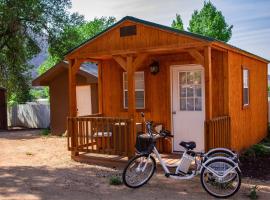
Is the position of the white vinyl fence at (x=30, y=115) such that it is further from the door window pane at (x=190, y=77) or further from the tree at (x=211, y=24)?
the tree at (x=211, y=24)

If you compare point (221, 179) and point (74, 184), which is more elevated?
point (221, 179)

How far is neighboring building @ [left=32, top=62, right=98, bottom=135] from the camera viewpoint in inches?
563

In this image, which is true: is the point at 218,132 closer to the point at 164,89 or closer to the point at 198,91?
the point at 198,91

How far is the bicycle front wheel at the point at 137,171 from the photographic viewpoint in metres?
6.76

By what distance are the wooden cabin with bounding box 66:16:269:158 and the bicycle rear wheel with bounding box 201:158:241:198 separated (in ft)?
3.76

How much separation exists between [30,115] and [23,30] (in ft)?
15.3

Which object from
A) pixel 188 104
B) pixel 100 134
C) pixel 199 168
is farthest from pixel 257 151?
pixel 100 134

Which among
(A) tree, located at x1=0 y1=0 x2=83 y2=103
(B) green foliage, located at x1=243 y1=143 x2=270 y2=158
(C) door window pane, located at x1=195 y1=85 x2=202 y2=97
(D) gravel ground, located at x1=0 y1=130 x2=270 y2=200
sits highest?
(A) tree, located at x1=0 y1=0 x2=83 y2=103

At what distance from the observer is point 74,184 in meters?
7.09

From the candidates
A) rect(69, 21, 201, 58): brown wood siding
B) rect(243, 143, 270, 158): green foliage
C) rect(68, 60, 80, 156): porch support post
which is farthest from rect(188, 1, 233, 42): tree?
rect(69, 21, 201, 58): brown wood siding

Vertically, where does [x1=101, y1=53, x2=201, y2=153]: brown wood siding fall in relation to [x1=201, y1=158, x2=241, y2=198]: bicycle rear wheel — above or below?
above

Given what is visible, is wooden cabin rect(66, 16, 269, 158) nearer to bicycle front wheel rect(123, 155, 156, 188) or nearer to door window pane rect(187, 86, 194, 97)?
door window pane rect(187, 86, 194, 97)

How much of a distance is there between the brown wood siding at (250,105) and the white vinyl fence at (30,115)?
11.2 m

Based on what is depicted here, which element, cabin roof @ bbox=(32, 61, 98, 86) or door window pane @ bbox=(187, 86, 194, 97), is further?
cabin roof @ bbox=(32, 61, 98, 86)
